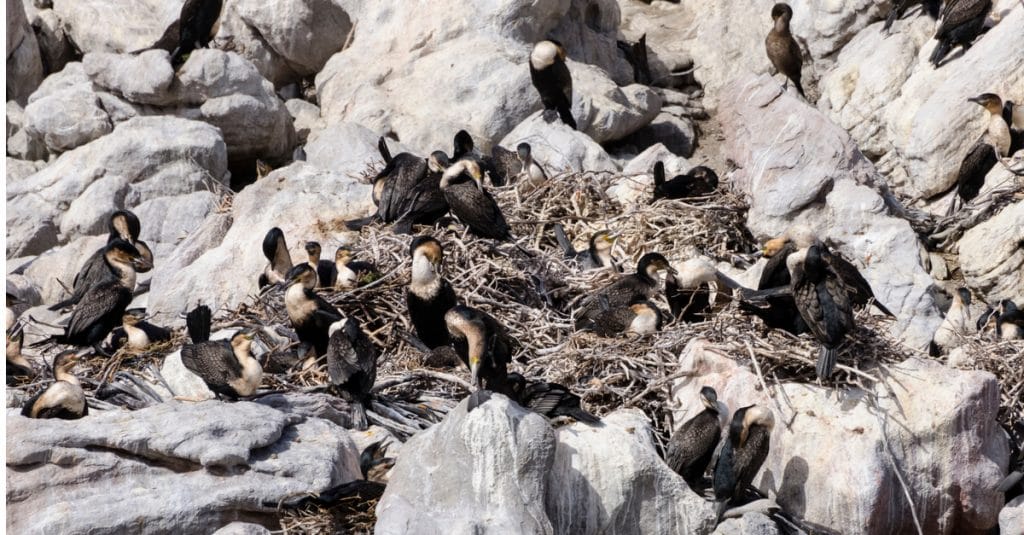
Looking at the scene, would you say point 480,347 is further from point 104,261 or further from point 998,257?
point 998,257

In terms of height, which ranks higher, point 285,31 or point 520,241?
point 520,241

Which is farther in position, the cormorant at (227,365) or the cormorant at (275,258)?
the cormorant at (275,258)

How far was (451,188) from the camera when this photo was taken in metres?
12.1

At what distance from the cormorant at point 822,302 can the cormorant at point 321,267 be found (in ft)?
11.3

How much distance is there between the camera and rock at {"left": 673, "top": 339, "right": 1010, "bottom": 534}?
9.27 metres

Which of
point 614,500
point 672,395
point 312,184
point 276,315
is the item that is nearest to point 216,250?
point 312,184

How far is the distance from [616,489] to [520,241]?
3.97 meters

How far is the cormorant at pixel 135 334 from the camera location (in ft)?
37.8

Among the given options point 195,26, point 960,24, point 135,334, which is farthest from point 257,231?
point 960,24

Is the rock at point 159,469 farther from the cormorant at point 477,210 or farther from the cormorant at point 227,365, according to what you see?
the cormorant at point 477,210

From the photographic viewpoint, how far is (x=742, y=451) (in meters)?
9.02

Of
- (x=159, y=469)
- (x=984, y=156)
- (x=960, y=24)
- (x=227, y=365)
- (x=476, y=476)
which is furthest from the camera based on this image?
(x=960, y=24)

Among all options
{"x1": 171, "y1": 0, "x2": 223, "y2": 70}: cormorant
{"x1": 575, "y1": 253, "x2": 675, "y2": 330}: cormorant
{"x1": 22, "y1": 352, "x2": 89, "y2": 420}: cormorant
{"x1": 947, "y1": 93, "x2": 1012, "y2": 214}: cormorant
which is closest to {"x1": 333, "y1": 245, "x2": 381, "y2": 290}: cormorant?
{"x1": 575, "y1": 253, "x2": 675, "y2": 330}: cormorant

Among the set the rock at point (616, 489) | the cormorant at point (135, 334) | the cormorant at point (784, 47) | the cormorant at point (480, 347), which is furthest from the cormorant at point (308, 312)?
the cormorant at point (784, 47)
